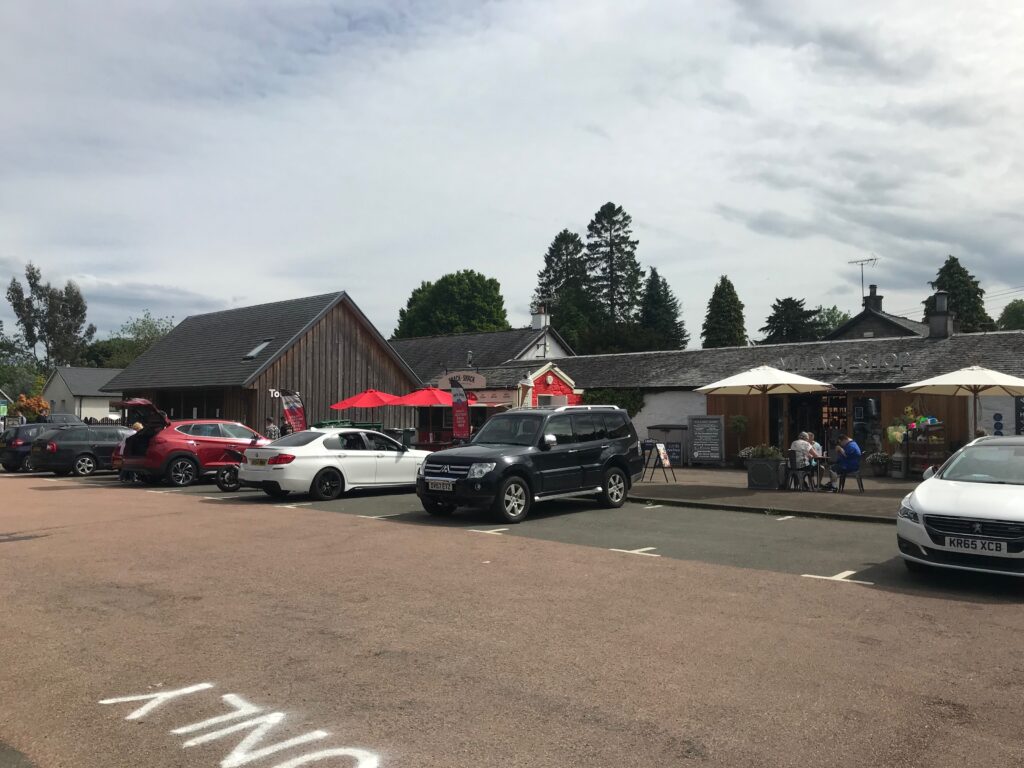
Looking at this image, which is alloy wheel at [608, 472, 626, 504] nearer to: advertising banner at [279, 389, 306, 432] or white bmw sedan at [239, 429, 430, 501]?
white bmw sedan at [239, 429, 430, 501]

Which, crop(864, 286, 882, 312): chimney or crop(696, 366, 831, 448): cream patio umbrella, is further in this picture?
crop(864, 286, 882, 312): chimney

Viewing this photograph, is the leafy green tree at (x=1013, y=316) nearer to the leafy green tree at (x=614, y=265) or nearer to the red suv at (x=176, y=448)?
the leafy green tree at (x=614, y=265)

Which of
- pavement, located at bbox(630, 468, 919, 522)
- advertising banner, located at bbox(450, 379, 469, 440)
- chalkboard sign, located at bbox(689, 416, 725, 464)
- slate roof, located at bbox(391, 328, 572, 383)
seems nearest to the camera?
pavement, located at bbox(630, 468, 919, 522)

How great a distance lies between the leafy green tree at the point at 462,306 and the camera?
73000 millimetres

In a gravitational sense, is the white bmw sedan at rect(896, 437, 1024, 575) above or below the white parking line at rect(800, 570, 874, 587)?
above

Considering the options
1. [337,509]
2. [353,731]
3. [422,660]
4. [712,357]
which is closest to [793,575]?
[422,660]

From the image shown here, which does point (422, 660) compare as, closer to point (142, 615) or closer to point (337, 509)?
point (142, 615)

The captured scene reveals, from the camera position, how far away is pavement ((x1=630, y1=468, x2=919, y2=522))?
14.1m

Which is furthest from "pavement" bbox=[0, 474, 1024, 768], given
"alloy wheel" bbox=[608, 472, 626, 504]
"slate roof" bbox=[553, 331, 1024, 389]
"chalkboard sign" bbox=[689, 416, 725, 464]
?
"slate roof" bbox=[553, 331, 1024, 389]

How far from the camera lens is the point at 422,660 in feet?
18.5

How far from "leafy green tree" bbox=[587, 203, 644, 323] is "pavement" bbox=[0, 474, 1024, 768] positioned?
69.8 meters

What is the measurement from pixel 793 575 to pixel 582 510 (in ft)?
20.4

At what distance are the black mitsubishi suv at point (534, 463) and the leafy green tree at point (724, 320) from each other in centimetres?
5633

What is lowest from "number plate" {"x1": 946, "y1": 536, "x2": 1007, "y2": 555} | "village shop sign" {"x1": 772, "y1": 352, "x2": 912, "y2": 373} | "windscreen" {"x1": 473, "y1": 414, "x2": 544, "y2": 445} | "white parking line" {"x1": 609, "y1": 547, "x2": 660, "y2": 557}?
"white parking line" {"x1": 609, "y1": 547, "x2": 660, "y2": 557}
